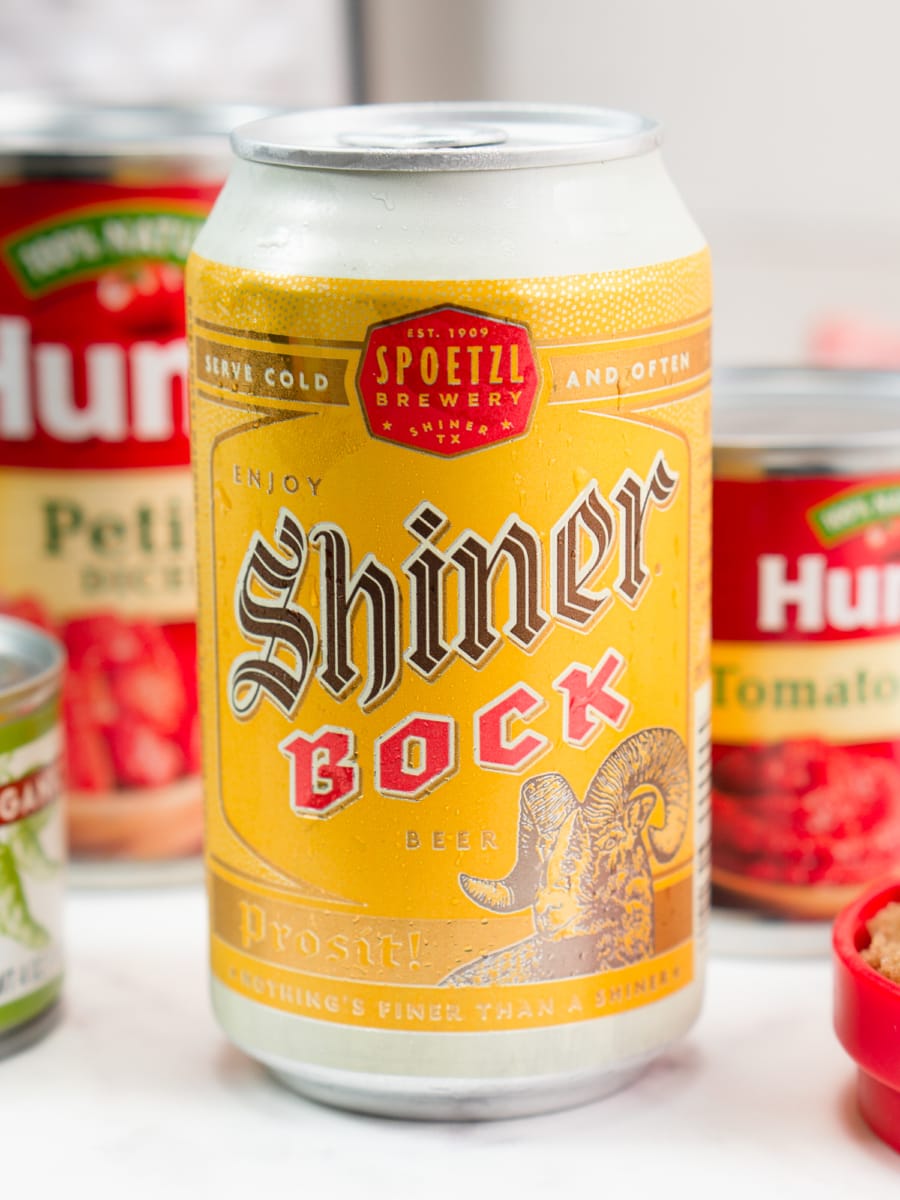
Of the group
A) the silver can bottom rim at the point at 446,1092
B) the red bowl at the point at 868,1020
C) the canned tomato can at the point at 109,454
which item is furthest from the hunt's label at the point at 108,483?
the red bowl at the point at 868,1020

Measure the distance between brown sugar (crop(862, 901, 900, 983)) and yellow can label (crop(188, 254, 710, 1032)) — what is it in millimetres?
77

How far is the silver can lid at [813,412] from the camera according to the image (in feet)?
2.70

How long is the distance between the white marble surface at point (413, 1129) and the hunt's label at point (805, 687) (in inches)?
2.4

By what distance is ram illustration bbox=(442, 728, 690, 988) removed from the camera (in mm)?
713

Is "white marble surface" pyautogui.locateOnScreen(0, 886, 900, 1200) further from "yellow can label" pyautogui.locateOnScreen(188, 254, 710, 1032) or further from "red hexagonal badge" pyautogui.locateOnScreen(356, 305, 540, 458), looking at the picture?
"red hexagonal badge" pyautogui.locateOnScreen(356, 305, 540, 458)

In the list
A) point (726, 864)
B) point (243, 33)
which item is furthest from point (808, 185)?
point (726, 864)

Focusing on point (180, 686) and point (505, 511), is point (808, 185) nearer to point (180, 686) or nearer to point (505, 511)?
point (180, 686)

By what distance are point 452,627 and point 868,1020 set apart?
21cm

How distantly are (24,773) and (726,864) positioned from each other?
31 cm

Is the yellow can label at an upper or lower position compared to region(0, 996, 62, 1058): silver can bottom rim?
upper

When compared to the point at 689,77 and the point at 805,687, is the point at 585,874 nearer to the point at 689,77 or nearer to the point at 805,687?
the point at 805,687

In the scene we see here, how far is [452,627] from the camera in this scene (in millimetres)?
695

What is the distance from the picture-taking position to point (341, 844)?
717 millimetres

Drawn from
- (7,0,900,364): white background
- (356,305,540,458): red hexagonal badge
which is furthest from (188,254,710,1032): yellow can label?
(7,0,900,364): white background
